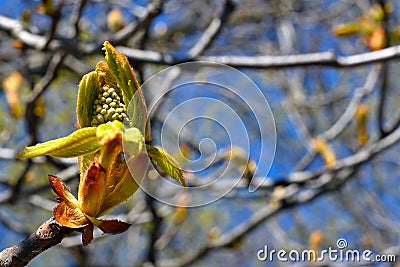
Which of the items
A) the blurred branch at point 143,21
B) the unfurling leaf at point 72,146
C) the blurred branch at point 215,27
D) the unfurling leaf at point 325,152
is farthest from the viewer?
the unfurling leaf at point 325,152

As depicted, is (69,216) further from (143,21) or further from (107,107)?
(143,21)

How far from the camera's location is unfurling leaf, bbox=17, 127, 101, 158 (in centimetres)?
78

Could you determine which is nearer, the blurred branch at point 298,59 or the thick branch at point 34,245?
the thick branch at point 34,245

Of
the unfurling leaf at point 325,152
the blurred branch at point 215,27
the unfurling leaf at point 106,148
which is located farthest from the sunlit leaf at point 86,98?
the unfurling leaf at point 325,152

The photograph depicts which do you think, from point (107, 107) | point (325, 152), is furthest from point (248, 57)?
point (107, 107)

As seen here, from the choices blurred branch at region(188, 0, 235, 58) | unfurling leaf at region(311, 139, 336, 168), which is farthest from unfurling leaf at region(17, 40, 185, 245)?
unfurling leaf at region(311, 139, 336, 168)

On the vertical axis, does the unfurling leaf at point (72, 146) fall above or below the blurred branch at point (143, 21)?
above

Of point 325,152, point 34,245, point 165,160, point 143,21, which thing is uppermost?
point 165,160

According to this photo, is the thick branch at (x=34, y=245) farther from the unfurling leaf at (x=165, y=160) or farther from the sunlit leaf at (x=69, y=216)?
Answer: the unfurling leaf at (x=165, y=160)

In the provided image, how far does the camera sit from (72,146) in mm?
790

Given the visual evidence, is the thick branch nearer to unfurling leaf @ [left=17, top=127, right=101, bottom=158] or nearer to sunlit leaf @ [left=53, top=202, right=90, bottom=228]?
sunlit leaf @ [left=53, top=202, right=90, bottom=228]

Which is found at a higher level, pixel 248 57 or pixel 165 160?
pixel 165 160

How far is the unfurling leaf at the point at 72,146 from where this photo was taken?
0.78 metres

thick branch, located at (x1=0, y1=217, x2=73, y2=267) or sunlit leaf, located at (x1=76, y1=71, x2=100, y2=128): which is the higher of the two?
sunlit leaf, located at (x1=76, y1=71, x2=100, y2=128)
